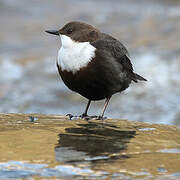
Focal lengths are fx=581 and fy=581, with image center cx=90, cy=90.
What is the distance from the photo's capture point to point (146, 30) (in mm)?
13156

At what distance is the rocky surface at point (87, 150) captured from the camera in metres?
3.69

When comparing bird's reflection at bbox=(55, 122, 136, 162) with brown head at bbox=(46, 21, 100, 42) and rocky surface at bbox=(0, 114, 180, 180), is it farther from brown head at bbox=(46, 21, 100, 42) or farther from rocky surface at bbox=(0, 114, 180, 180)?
brown head at bbox=(46, 21, 100, 42)

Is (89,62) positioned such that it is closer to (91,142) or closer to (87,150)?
(91,142)

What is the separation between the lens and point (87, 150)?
413 centimetres

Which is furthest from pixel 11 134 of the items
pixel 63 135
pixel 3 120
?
pixel 3 120

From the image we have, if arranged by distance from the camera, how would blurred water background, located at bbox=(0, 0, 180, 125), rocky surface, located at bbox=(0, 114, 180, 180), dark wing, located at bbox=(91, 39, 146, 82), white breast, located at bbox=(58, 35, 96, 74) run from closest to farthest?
rocky surface, located at bbox=(0, 114, 180, 180), white breast, located at bbox=(58, 35, 96, 74), dark wing, located at bbox=(91, 39, 146, 82), blurred water background, located at bbox=(0, 0, 180, 125)

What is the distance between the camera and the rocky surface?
3.69m

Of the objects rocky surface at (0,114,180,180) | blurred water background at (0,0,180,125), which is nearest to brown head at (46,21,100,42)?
rocky surface at (0,114,180,180)

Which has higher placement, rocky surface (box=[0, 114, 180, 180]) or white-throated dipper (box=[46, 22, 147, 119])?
white-throated dipper (box=[46, 22, 147, 119])

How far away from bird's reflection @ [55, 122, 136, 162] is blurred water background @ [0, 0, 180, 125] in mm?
4536

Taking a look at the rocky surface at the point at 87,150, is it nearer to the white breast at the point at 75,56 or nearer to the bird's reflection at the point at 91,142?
the bird's reflection at the point at 91,142

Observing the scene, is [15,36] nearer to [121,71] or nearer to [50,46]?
[50,46]

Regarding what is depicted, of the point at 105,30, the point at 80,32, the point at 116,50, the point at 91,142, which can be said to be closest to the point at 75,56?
the point at 80,32

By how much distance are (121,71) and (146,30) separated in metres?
7.28
